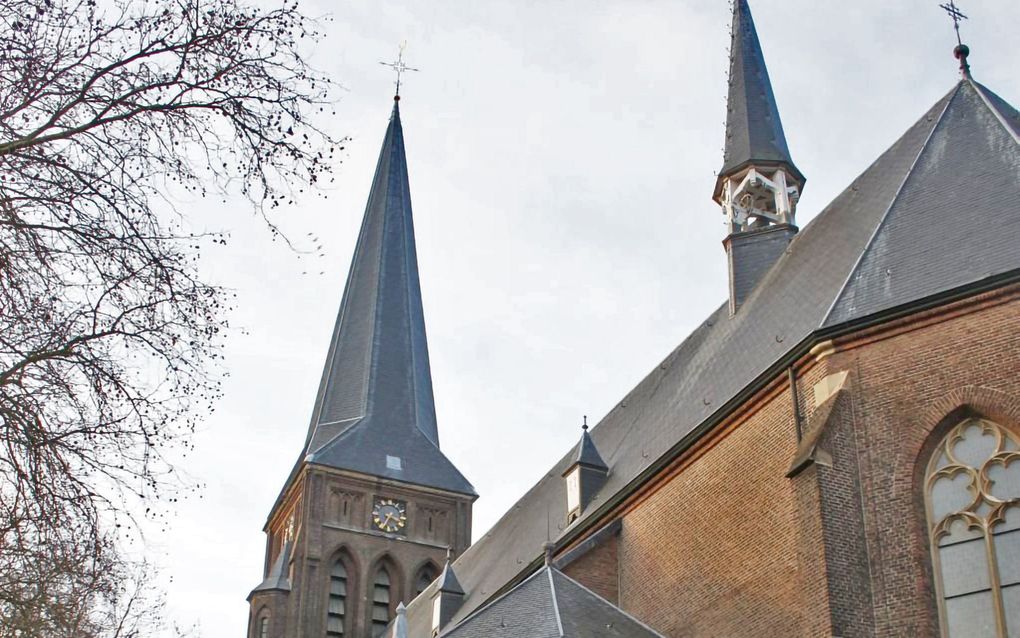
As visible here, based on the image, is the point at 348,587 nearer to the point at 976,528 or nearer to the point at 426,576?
the point at 426,576

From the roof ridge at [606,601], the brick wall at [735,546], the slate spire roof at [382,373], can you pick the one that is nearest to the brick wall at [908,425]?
the brick wall at [735,546]

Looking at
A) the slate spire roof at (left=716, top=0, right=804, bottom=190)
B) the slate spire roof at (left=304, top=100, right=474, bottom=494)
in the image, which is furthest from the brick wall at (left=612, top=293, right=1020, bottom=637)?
the slate spire roof at (left=304, top=100, right=474, bottom=494)

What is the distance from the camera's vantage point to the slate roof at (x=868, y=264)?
1466cm

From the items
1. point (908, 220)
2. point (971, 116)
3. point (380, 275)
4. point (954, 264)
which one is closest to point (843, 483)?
point (954, 264)

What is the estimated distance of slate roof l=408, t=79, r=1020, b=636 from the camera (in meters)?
14.7

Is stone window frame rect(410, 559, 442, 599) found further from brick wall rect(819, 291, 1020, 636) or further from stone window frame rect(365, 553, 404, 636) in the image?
brick wall rect(819, 291, 1020, 636)

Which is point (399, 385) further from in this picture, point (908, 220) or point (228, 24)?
point (228, 24)

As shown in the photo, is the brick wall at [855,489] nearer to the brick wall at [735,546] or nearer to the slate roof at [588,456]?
the brick wall at [735,546]

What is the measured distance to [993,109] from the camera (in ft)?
54.7

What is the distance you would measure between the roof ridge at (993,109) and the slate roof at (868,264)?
18mm

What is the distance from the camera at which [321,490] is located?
1299 inches

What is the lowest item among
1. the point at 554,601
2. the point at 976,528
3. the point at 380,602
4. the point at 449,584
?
the point at 976,528

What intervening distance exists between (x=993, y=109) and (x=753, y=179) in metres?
7.24

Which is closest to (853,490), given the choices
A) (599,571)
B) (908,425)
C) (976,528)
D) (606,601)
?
(908,425)
